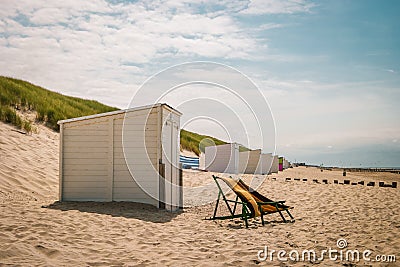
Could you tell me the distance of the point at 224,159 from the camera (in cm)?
2323

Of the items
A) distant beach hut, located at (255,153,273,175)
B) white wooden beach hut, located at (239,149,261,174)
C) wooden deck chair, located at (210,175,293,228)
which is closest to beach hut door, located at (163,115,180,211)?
wooden deck chair, located at (210,175,293,228)

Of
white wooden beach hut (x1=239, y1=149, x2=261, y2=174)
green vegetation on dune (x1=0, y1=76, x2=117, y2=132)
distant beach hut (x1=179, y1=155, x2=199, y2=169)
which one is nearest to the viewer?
green vegetation on dune (x1=0, y1=76, x2=117, y2=132)

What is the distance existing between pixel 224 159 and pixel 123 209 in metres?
14.8

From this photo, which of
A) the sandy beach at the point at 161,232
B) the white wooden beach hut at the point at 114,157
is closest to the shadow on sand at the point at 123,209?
the sandy beach at the point at 161,232

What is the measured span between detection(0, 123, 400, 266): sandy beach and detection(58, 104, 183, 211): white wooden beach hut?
406 millimetres

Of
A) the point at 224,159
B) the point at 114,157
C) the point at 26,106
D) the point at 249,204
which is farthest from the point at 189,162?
the point at 249,204

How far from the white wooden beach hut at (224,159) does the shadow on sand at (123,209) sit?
13.2 metres

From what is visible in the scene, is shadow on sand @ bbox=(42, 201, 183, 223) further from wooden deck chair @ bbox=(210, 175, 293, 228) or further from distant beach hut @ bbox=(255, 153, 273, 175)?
distant beach hut @ bbox=(255, 153, 273, 175)

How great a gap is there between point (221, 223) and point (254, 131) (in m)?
6.57

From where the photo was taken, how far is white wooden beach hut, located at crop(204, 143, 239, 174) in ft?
74.1

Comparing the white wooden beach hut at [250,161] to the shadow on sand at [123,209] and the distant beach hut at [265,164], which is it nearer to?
the distant beach hut at [265,164]

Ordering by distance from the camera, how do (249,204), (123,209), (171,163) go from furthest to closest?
(171,163)
(123,209)
(249,204)

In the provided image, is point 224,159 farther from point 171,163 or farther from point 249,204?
point 249,204

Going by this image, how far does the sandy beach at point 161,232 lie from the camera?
4.77 meters
